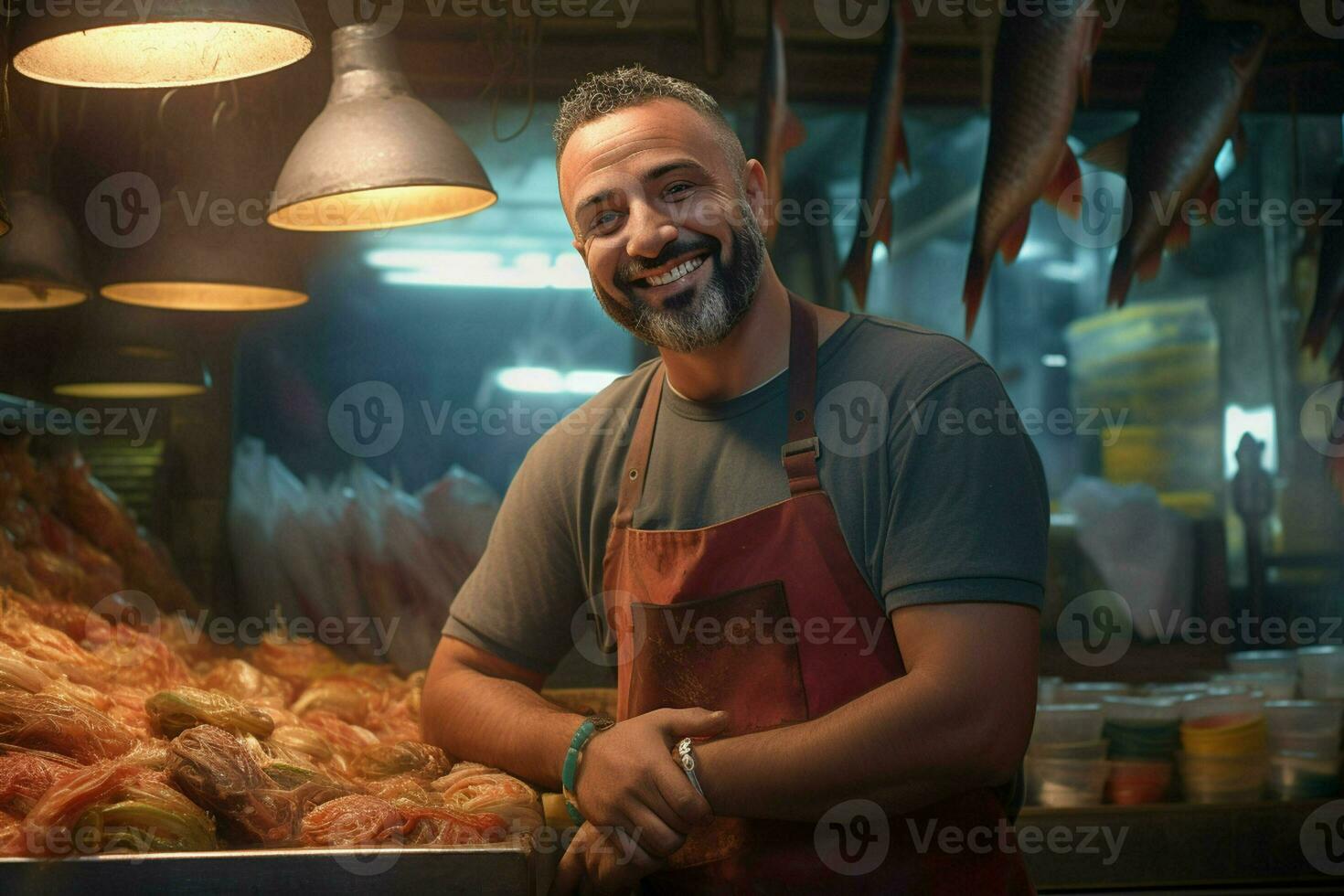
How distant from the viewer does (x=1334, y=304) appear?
147 inches

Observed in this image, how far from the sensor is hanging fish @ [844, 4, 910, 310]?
3.36 m

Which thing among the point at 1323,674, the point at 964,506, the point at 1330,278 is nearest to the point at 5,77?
the point at 964,506

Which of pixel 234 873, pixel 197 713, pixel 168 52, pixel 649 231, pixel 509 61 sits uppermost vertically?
pixel 509 61

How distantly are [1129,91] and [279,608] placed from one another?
2906 millimetres

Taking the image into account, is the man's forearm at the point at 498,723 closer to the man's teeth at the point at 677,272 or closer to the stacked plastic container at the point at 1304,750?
the man's teeth at the point at 677,272

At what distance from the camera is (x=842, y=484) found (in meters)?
1.90

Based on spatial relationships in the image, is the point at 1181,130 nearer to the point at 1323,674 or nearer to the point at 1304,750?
the point at 1323,674

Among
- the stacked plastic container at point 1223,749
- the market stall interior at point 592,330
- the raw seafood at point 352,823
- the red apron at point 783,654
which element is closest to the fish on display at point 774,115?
the market stall interior at point 592,330

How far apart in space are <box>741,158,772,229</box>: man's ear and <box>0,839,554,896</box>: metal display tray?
1.22 m

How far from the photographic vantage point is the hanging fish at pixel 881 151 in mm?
3363

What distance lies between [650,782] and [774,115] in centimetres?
211

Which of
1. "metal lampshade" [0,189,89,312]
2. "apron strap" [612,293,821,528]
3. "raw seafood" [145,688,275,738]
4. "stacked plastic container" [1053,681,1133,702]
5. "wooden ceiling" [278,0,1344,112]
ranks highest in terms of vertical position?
"wooden ceiling" [278,0,1344,112]

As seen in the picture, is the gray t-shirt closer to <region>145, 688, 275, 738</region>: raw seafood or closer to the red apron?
the red apron

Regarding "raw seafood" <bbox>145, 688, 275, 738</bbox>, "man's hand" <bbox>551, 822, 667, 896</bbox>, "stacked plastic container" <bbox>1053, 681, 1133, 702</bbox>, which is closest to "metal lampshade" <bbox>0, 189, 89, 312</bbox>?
"raw seafood" <bbox>145, 688, 275, 738</bbox>
